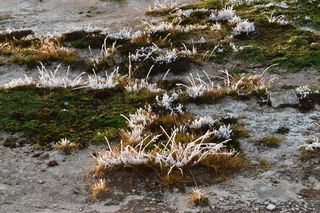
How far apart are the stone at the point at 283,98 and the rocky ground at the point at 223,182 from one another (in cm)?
2

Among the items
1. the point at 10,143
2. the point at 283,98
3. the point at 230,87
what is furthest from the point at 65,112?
the point at 283,98

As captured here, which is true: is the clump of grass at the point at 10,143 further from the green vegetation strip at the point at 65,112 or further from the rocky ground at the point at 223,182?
the green vegetation strip at the point at 65,112

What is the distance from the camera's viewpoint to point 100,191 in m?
8.13

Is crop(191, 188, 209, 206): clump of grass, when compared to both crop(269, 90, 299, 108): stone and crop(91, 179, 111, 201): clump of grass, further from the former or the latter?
crop(269, 90, 299, 108): stone

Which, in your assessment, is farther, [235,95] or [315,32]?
[315,32]

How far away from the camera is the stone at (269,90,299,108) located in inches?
439

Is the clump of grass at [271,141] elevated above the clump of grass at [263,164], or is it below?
above

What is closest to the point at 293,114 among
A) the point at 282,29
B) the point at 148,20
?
the point at 282,29

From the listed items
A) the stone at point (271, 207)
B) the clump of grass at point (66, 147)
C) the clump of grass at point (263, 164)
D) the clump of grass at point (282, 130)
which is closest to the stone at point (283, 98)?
the clump of grass at point (282, 130)

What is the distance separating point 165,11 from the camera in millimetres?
20281

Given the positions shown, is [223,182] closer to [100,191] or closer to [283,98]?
[100,191]

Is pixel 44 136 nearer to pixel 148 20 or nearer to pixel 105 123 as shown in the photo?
pixel 105 123

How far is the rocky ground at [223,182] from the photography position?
7840 mm

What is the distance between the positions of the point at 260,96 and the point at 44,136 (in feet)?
15.7
